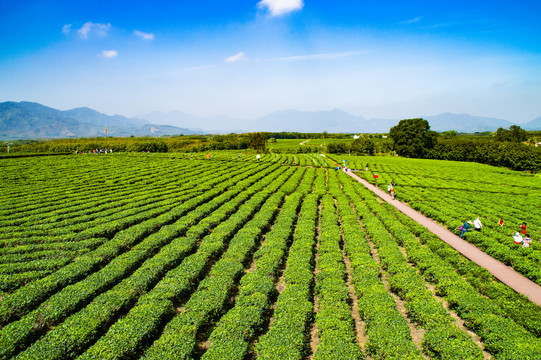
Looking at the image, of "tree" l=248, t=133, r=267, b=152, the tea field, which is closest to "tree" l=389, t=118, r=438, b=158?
"tree" l=248, t=133, r=267, b=152

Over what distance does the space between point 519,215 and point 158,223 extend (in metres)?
34.6

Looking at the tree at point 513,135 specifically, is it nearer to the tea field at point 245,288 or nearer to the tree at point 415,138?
the tree at point 415,138

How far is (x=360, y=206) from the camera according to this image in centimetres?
2889

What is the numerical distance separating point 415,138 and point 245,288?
106 meters

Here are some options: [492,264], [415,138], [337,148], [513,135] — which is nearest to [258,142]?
[337,148]

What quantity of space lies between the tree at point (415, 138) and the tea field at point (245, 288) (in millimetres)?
81934

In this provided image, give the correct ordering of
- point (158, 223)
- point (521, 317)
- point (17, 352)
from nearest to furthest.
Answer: point (17, 352) < point (521, 317) < point (158, 223)

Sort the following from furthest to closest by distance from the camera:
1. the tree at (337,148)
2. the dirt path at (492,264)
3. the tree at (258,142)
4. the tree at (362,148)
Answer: the tree at (337,148)
the tree at (362,148)
the tree at (258,142)
the dirt path at (492,264)

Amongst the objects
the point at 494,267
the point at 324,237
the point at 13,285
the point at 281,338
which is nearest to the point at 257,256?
the point at 324,237

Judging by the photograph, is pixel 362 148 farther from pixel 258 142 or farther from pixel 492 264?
pixel 492 264

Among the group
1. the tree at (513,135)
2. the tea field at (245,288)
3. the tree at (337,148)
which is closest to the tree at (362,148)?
the tree at (337,148)

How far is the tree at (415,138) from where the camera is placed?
332 feet

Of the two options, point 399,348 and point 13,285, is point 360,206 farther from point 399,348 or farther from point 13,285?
point 13,285

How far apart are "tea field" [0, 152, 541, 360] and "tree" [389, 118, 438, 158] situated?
3226 inches
